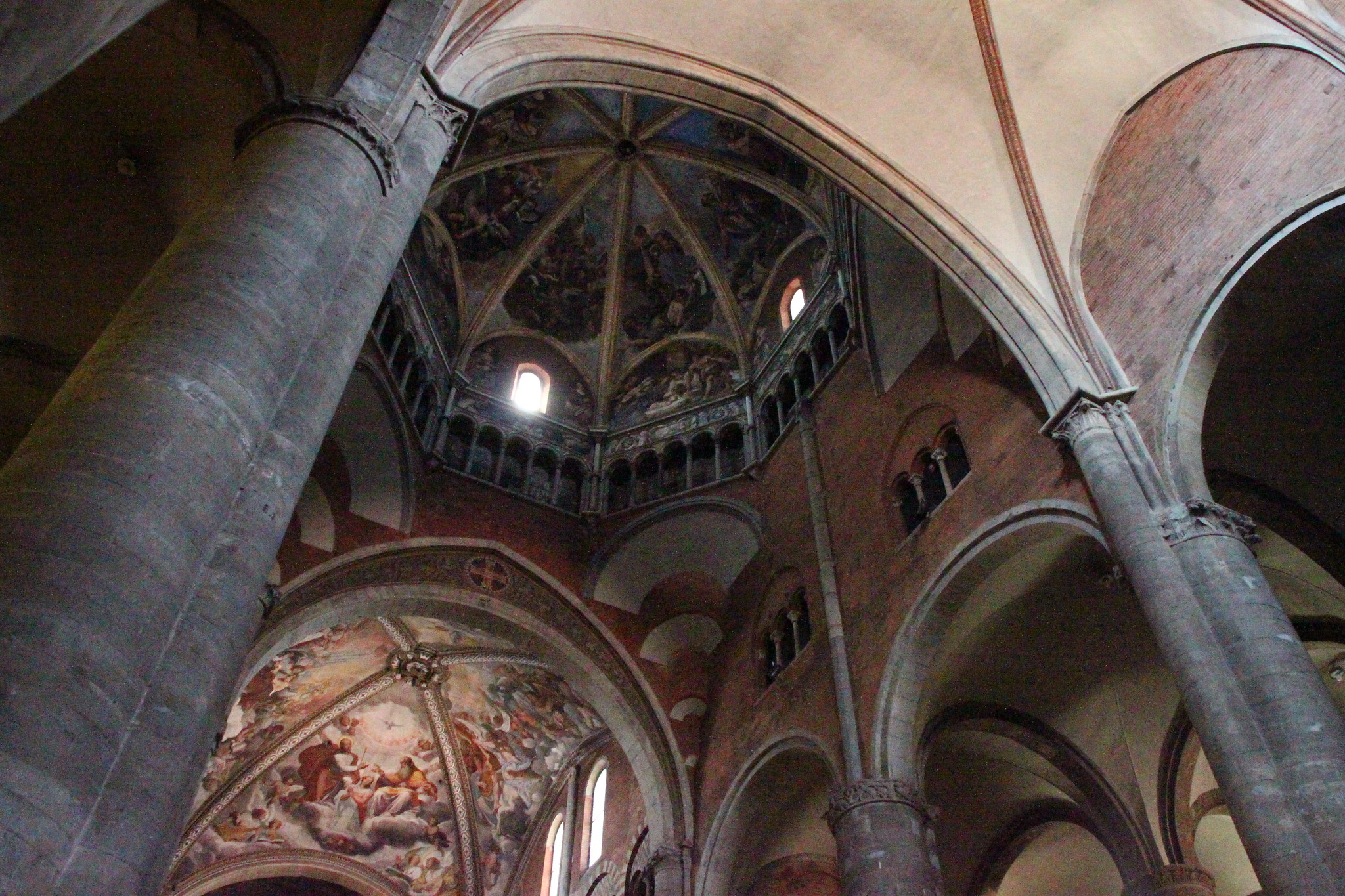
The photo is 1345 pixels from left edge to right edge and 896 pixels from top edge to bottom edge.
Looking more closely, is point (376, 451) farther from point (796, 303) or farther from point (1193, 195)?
point (1193, 195)

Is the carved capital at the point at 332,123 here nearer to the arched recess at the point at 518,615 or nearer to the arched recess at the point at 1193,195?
the arched recess at the point at 1193,195

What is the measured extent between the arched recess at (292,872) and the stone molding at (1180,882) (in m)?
12.8

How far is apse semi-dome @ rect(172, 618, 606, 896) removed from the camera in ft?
55.6

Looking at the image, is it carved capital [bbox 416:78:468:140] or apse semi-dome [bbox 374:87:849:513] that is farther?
apse semi-dome [bbox 374:87:849:513]

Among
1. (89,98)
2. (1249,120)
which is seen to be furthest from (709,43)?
(89,98)

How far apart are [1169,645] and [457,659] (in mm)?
12605

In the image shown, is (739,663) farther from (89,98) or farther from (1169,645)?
(89,98)

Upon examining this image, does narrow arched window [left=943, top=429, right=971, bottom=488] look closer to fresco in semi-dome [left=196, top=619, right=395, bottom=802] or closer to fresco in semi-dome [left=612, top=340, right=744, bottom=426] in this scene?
fresco in semi-dome [left=612, top=340, right=744, bottom=426]

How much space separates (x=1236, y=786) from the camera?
582 centimetres

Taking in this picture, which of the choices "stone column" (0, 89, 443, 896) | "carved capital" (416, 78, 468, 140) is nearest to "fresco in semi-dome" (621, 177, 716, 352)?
"carved capital" (416, 78, 468, 140)

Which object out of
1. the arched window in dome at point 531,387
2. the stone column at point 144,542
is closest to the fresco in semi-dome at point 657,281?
the arched window in dome at point 531,387

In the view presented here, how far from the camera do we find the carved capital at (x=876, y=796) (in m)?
9.28

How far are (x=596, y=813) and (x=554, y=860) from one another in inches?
62.9

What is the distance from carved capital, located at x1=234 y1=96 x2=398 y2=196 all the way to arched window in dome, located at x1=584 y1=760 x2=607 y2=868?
A: 40.0 ft
